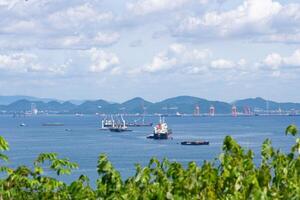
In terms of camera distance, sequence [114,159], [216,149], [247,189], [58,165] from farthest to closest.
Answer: [216,149] < [114,159] < [58,165] < [247,189]

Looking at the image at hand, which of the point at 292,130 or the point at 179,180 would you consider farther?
the point at 292,130

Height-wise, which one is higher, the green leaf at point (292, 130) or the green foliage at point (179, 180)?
the green leaf at point (292, 130)

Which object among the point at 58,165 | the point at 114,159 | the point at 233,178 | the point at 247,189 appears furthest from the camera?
the point at 114,159

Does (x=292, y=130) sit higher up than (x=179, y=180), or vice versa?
(x=292, y=130)

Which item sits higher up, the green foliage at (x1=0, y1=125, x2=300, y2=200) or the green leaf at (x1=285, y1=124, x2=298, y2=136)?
the green leaf at (x1=285, y1=124, x2=298, y2=136)

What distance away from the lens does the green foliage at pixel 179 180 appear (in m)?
7.60

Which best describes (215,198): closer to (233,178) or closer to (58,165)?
(233,178)

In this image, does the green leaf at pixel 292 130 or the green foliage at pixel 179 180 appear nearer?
the green foliage at pixel 179 180

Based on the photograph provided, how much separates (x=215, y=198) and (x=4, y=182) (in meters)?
2.60

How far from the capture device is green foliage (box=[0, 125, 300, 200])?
299 inches

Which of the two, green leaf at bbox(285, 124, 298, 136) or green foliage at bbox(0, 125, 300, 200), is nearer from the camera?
green foliage at bbox(0, 125, 300, 200)

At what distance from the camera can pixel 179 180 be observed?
7965mm

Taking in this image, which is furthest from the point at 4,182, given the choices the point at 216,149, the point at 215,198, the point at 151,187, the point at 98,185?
the point at 216,149

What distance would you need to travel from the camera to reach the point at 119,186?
8.14 m
